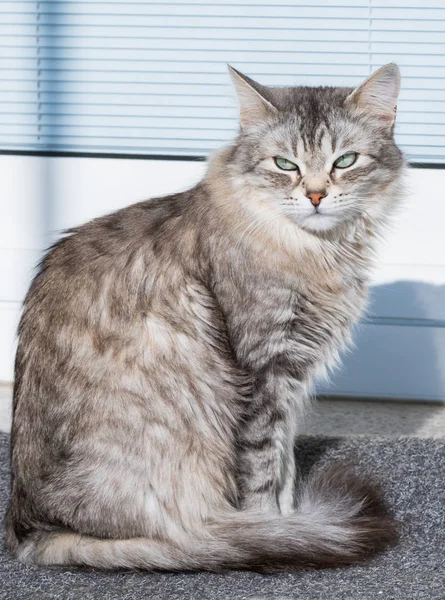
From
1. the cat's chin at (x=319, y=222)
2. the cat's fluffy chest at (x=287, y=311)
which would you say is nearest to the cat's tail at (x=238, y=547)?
the cat's fluffy chest at (x=287, y=311)

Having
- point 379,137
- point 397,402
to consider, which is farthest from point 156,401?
point 397,402

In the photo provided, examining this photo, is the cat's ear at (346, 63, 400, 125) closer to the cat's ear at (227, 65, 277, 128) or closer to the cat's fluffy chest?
the cat's ear at (227, 65, 277, 128)

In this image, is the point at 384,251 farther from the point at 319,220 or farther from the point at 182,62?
the point at 319,220

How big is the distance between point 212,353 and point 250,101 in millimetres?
623

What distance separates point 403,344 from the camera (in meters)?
3.66

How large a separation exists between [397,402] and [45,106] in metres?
1.63

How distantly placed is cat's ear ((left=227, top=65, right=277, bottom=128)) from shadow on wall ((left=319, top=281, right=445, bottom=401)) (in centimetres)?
127

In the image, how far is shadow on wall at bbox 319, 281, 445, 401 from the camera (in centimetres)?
364

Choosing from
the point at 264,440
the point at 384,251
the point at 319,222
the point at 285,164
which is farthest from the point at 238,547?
the point at 384,251

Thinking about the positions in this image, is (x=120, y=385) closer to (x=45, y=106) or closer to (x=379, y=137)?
(x=379, y=137)

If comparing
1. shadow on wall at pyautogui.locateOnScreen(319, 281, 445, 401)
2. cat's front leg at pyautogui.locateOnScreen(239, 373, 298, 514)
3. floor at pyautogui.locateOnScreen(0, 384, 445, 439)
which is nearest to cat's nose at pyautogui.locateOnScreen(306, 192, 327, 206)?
cat's front leg at pyautogui.locateOnScreen(239, 373, 298, 514)

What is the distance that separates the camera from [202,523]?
2.43 m

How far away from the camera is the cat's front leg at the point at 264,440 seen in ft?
8.15

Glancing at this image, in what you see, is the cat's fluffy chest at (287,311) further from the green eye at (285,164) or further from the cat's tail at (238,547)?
the cat's tail at (238,547)
